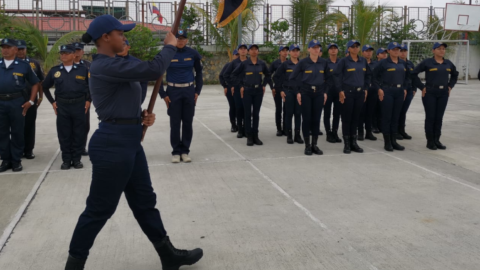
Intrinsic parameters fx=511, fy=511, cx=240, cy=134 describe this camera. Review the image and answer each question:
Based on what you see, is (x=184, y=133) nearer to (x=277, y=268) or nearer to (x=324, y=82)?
(x=324, y=82)

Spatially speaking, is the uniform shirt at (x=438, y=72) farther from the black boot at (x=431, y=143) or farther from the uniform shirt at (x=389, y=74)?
the black boot at (x=431, y=143)

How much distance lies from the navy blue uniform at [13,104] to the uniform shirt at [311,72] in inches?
163

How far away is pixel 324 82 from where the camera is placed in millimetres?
8602

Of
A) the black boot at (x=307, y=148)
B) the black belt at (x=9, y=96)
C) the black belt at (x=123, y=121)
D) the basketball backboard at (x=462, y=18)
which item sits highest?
the basketball backboard at (x=462, y=18)

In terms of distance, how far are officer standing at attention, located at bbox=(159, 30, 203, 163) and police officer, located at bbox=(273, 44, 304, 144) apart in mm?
2316

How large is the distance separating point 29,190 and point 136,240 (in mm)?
2439

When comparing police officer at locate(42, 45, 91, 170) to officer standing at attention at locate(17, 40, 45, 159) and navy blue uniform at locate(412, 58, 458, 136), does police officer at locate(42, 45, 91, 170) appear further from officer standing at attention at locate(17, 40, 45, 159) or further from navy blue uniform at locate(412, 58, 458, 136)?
navy blue uniform at locate(412, 58, 458, 136)

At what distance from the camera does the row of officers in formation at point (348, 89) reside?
27.9 feet

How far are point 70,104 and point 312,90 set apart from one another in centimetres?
382

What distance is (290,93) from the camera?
9.77 m

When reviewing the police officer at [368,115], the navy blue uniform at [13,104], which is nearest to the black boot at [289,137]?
the police officer at [368,115]

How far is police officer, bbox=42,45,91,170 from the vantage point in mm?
7562

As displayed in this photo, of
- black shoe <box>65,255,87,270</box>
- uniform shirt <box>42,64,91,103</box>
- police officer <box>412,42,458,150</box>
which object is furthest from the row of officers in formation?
black shoe <box>65,255,87,270</box>

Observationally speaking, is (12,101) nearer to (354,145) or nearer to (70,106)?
(70,106)
